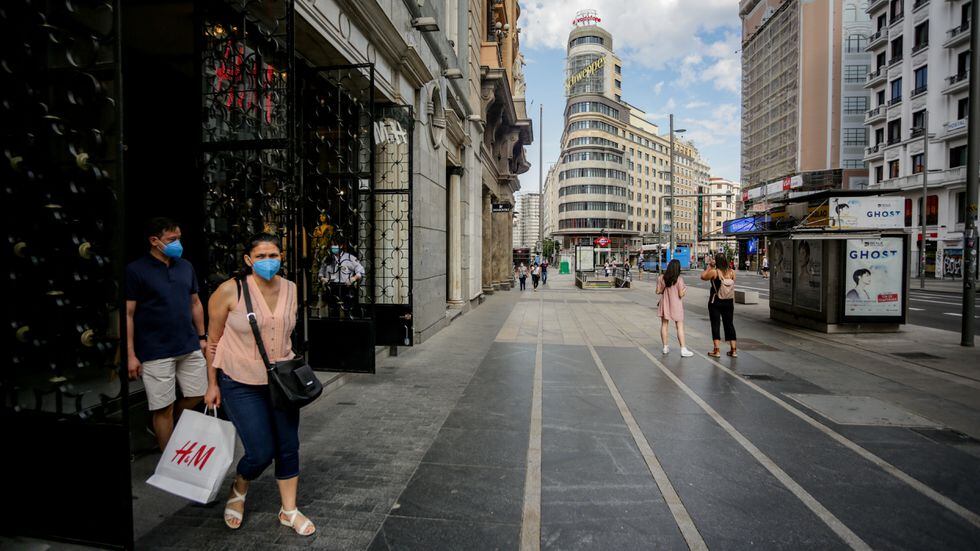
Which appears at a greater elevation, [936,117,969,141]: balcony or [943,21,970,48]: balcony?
[943,21,970,48]: balcony

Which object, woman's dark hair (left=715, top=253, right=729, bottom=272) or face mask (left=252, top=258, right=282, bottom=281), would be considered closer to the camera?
face mask (left=252, top=258, right=282, bottom=281)

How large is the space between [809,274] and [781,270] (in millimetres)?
1327

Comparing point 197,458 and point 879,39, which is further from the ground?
point 879,39

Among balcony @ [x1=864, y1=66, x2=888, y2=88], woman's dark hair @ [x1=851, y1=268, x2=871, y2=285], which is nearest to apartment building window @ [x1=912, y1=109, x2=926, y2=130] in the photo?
balcony @ [x1=864, y1=66, x2=888, y2=88]

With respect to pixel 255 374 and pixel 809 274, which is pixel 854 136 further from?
pixel 255 374

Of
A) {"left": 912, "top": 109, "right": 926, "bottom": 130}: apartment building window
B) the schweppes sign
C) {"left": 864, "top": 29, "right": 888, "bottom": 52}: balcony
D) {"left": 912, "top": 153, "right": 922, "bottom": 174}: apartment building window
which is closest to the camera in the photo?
{"left": 912, "top": 109, "right": 926, "bottom": 130}: apartment building window

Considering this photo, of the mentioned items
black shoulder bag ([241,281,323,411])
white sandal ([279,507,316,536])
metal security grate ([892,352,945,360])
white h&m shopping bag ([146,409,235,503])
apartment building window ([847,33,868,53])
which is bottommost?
metal security grate ([892,352,945,360])

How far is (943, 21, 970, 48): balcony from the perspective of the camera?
A: 36.8 metres

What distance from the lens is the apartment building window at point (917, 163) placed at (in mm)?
41719

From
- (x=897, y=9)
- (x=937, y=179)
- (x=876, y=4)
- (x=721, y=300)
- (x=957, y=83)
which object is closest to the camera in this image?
(x=721, y=300)

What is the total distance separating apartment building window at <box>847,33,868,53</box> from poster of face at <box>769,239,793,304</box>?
61852 mm

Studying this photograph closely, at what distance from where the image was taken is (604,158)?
94.8 meters

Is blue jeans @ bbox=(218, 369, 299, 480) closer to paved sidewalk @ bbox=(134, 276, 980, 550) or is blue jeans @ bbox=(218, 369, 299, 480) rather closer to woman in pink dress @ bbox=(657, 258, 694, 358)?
paved sidewalk @ bbox=(134, 276, 980, 550)

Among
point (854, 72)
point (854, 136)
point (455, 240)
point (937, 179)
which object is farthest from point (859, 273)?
point (854, 72)
